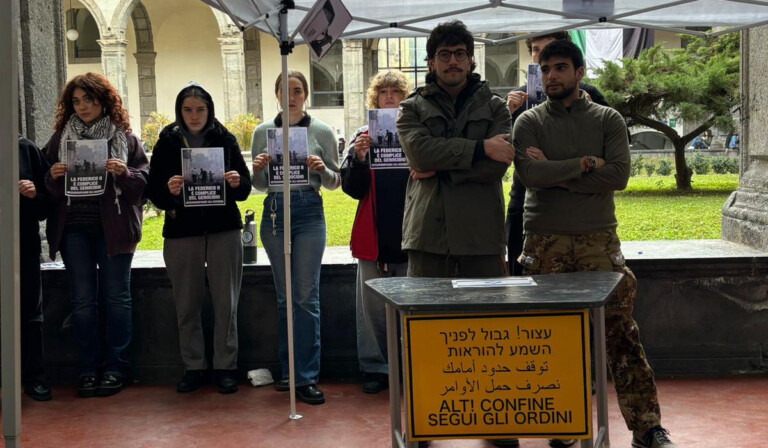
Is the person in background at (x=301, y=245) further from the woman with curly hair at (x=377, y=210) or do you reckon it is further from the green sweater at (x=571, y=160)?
the green sweater at (x=571, y=160)

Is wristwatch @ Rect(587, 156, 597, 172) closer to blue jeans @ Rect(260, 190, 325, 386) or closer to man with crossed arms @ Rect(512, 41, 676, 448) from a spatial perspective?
man with crossed arms @ Rect(512, 41, 676, 448)

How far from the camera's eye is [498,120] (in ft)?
13.7

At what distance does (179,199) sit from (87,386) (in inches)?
52.4

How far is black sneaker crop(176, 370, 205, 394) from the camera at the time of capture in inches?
215

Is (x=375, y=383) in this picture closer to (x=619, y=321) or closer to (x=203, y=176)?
(x=203, y=176)

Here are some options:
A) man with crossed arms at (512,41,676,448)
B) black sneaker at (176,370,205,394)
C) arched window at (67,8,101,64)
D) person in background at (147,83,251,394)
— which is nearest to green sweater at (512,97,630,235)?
man with crossed arms at (512,41,676,448)

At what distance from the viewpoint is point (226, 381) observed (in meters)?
5.43

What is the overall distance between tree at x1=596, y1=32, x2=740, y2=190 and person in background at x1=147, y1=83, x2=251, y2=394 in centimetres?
1316

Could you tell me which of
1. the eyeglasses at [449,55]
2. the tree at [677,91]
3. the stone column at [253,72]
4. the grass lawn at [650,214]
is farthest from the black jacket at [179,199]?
the stone column at [253,72]

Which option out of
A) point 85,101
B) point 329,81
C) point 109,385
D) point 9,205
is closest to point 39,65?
point 85,101

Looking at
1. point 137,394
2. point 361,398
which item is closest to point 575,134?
point 361,398

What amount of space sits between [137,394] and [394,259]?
6.09ft

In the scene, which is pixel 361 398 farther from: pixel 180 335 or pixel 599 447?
pixel 599 447

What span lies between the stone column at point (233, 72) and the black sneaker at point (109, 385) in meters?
24.8
